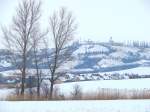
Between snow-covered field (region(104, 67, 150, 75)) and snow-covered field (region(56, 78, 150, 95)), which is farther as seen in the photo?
snow-covered field (region(104, 67, 150, 75))

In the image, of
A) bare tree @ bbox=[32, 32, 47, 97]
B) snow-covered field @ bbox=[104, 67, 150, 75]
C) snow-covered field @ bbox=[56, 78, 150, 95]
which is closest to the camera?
snow-covered field @ bbox=[56, 78, 150, 95]

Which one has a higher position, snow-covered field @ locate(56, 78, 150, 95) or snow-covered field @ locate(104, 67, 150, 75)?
snow-covered field @ locate(104, 67, 150, 75)
